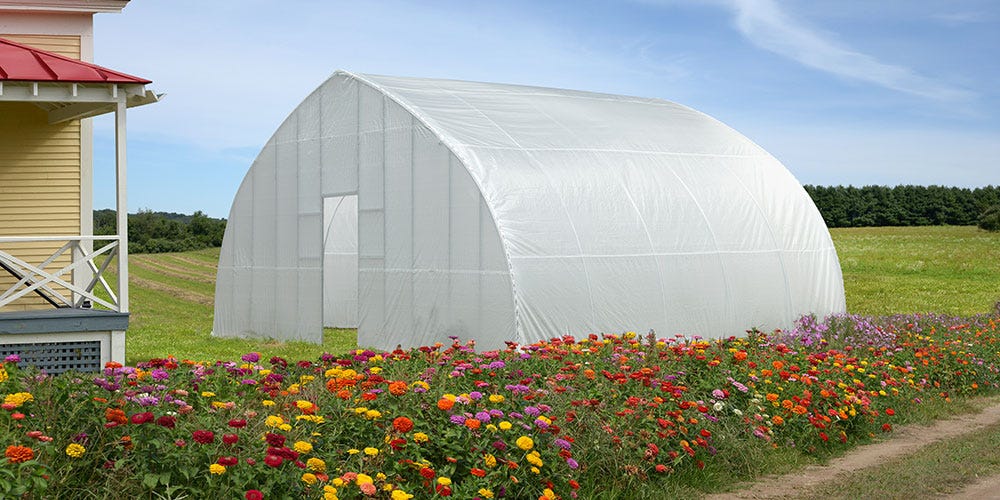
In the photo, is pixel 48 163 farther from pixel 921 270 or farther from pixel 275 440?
pixel 921 270

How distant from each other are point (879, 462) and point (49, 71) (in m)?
9.00

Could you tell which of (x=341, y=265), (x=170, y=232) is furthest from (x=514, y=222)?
(x=170, y=232)

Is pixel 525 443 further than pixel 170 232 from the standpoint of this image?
No

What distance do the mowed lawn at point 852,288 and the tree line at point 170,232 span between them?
1.78 m

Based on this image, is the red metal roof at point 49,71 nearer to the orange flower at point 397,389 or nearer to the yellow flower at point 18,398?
the yellow flower at point 18,398

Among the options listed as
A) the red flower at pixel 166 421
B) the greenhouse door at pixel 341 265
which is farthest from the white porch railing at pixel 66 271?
the greenhouse door at pixel 341 265

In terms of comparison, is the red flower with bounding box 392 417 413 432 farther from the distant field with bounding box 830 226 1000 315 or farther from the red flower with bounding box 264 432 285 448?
the distant field with bounding box 830 226 1000 315

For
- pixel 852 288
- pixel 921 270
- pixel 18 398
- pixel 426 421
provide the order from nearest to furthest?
1. pixel 18 398
2. pixel 426 421
3. pixel 852 288
4. pixel 921 270

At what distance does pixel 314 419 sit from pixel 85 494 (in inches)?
48.6

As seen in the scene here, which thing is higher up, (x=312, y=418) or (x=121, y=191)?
(x=121, y=191)

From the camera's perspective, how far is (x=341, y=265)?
2306cm

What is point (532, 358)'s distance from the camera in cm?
854

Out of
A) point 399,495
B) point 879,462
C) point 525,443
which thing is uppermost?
point 525,443

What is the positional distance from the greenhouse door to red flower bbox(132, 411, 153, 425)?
1732 cm
